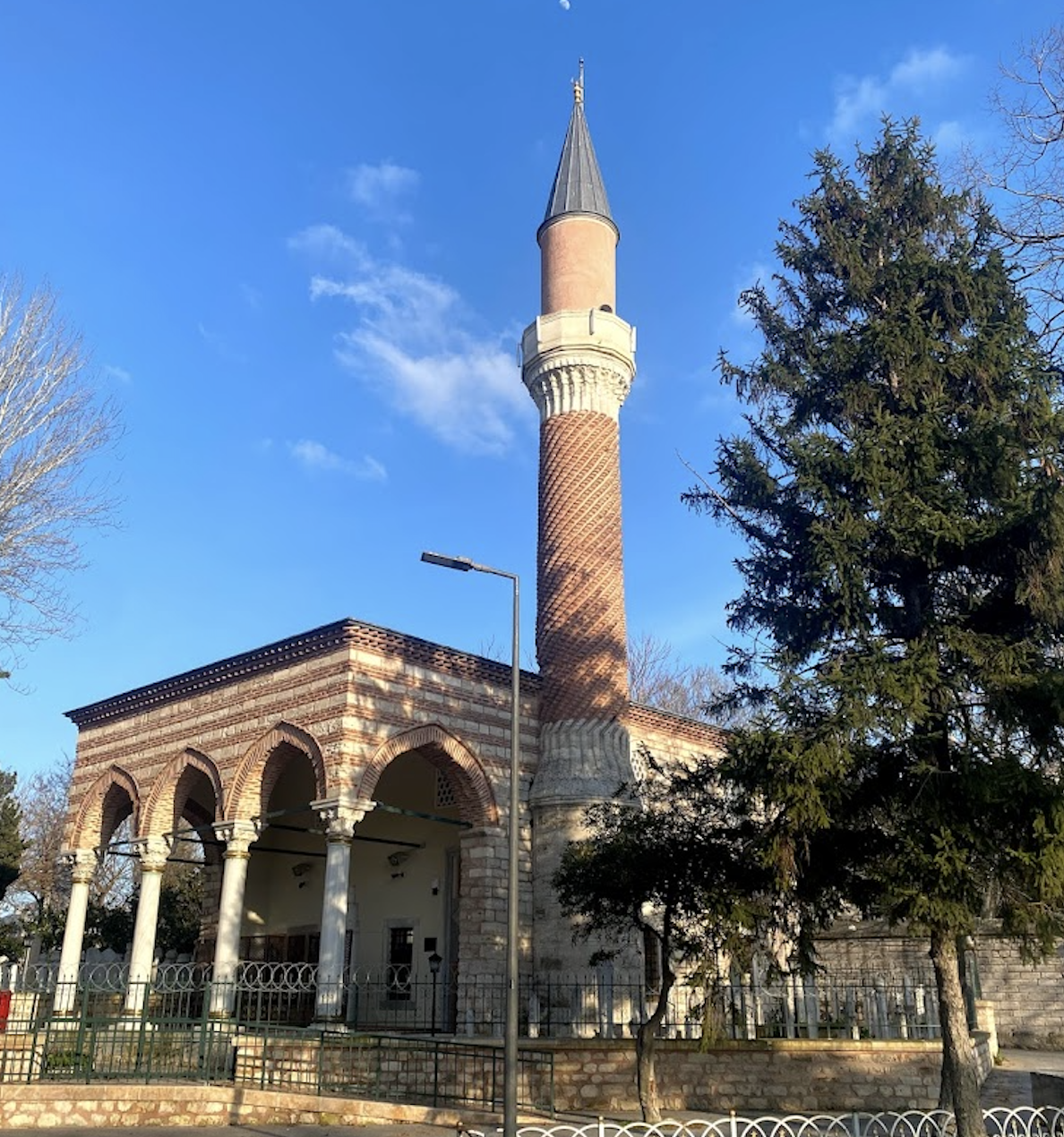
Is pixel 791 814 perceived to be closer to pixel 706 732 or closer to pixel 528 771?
pixel 528 771

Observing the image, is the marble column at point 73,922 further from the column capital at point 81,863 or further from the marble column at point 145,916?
the marble column at point 145,916

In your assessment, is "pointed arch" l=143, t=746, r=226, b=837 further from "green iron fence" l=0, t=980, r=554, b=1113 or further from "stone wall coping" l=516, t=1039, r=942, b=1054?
"stone wall coping" l=516, t=1039, r=942, b=1054

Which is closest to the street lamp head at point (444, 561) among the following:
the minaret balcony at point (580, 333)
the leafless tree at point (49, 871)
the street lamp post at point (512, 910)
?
the street lamp post at point (512, 910)

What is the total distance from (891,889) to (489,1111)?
17.0 feet

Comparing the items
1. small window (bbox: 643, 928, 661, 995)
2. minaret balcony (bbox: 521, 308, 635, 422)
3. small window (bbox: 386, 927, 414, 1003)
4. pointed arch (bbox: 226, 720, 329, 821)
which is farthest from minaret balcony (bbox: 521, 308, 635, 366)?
small window (bbox: 386, 927, 414, 1003)

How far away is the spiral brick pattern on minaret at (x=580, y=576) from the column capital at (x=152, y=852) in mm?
6851

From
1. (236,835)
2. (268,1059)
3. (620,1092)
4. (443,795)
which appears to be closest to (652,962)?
(443,795)

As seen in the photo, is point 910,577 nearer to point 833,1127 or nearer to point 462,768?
point 833,1127

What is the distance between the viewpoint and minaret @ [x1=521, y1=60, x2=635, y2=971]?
16734mm

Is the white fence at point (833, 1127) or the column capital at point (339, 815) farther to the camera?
the column capital at point (339, 815)

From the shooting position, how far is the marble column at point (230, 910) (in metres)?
15.2

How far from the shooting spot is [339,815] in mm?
14945

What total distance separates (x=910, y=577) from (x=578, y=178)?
1280 centimetres

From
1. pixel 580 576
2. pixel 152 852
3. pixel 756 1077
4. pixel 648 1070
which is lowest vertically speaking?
pixel 756 1077
